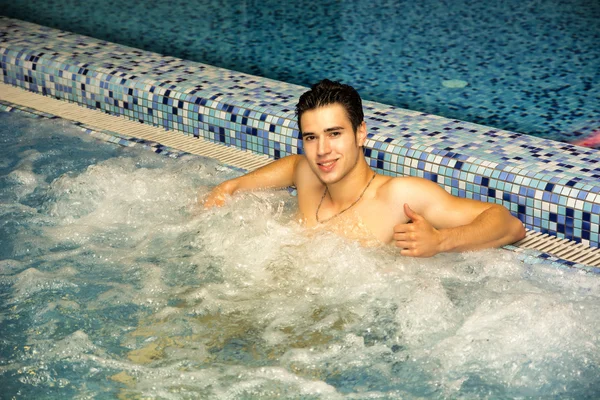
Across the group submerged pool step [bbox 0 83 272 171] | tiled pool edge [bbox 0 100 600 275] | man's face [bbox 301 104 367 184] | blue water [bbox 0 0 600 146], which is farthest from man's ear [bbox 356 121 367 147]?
blue water [bbox 0 0 600 146]

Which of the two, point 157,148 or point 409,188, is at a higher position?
point 409,188

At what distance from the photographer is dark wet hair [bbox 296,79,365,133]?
10.3 feet

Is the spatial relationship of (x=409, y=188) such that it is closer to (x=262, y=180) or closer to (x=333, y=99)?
(x=333, y=99)

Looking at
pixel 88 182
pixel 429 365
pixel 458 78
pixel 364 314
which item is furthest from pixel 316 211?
pixel 458 78

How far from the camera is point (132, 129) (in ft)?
16.3

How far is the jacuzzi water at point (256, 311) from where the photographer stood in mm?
2768

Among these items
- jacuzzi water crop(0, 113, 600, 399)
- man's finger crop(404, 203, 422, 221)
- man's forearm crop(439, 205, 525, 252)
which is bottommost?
jacuzzi water crop(0, 113, 600, 399)

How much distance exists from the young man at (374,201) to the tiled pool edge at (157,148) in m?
0.08

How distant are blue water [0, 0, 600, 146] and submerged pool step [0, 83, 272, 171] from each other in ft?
3.69

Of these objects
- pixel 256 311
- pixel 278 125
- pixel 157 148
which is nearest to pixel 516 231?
pixel 256 311

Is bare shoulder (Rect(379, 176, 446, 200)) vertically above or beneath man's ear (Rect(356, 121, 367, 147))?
beneath

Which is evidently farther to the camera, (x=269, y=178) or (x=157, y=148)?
(x=157, y=148)

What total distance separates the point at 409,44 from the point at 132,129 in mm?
2445

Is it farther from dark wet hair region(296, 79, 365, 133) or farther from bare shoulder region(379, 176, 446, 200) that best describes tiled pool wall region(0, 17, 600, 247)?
dark wet hair region(296, 79, 365, 133)
